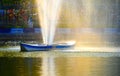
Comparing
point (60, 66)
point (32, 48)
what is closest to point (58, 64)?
point (60, 66)

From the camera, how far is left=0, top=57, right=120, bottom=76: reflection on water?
17.7 metres

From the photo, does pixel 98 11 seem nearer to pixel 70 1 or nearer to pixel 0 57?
pixel 70 1

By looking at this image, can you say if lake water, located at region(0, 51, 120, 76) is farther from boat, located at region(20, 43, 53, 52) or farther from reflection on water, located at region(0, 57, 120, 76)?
boat, located at region(20, 43, 53, 52)

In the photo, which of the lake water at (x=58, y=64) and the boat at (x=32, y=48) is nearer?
the lake water at (x=58, y=64)

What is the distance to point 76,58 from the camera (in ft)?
77.4

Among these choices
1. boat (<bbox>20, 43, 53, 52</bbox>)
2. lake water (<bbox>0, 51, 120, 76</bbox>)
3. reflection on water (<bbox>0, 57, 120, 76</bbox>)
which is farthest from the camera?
boat (<bbox>20, 43, 53, 52</bbox>)

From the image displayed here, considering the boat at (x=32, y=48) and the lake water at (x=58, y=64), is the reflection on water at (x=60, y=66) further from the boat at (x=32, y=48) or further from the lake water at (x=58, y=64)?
the boat at (x=32, y=48)

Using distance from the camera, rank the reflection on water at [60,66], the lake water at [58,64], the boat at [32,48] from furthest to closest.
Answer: the boat at [32,48], the lake water at [58,64], the reflection on water at [60,66]

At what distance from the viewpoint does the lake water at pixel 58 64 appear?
58.9 ft

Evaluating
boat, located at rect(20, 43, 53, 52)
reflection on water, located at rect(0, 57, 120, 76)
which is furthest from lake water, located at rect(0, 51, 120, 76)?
boat, located at rect(20, 43, 53, 52)

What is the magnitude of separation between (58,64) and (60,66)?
2.58 feet

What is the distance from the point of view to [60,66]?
2012 centimetres

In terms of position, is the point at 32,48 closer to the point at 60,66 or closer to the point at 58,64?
the point at 58,64

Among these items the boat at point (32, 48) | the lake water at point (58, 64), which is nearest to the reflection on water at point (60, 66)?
the lake water at point (58, 64)
